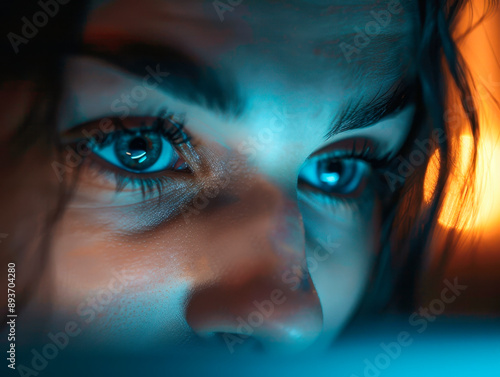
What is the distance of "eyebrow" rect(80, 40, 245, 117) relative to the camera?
469mm

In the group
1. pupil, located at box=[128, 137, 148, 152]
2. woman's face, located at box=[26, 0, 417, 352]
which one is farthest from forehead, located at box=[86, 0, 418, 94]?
pupil, located at box=[128, 137, 148, 152]

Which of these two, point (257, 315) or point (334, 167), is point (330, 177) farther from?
point (257, 315)

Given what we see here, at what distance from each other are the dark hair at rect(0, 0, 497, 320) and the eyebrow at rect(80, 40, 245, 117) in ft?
0.12

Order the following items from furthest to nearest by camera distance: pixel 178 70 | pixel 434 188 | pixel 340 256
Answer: pixel 434 188 < pixel 340 256 < pixel 178 70

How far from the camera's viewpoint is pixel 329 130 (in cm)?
56

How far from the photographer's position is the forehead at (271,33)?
1.55 ft

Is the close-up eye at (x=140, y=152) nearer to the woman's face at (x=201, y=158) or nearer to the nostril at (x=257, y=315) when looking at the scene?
the woman's face at (x=201, y=158)

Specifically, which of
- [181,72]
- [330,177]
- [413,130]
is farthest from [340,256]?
[181,72]

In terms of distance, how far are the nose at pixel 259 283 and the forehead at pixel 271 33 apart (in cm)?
13

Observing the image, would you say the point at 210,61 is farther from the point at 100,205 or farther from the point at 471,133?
the point at 471,133

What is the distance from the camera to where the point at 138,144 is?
20.1 inches

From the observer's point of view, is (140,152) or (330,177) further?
(330,177)

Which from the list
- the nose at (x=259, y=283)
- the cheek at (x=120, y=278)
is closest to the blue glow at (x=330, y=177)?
the nose at (x=259, y=283)

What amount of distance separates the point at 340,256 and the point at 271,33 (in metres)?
0.29
